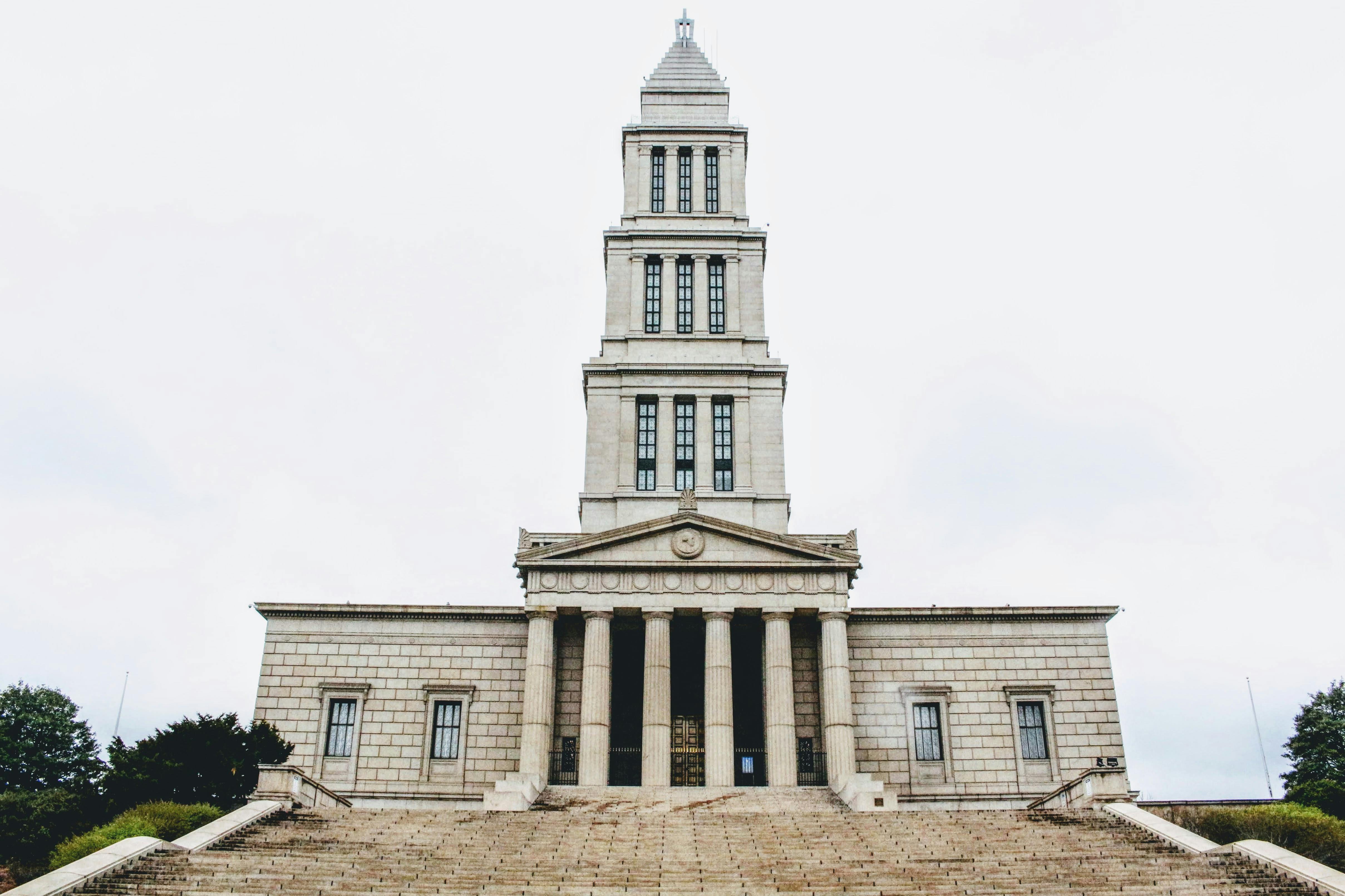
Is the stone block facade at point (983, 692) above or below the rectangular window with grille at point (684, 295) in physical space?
below

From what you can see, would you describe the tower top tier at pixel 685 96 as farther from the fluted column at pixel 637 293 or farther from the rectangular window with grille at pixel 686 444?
the rectangular window with grille at pixel 686 444

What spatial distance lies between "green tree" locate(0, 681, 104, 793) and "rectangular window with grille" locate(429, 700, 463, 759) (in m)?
25.3

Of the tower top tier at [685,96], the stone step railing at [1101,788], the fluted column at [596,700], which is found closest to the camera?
the stone step railing at [1101,788]

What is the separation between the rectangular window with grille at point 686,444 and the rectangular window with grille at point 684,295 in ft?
12.5

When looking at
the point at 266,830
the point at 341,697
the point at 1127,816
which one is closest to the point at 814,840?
the point at 1127,816

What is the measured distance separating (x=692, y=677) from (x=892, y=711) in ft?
24.5

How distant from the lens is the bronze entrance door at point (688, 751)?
40062mm

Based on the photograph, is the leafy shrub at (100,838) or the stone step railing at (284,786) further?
the stone step railing at (284,786)

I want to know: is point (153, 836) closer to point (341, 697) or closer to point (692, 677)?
point (341, 697)

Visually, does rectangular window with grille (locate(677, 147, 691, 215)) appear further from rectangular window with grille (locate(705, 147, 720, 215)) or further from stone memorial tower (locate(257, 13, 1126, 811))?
stone memorial tower (locate(257, 13, 1126, 811))

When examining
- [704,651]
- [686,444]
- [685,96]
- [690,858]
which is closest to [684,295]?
[686,444]

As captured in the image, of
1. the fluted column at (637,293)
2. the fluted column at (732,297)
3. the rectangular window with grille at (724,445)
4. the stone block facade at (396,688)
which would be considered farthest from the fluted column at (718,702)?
the fluted column at (637,293)

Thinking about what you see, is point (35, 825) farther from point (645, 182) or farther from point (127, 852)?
point (645, 182)

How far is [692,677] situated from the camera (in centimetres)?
4203
